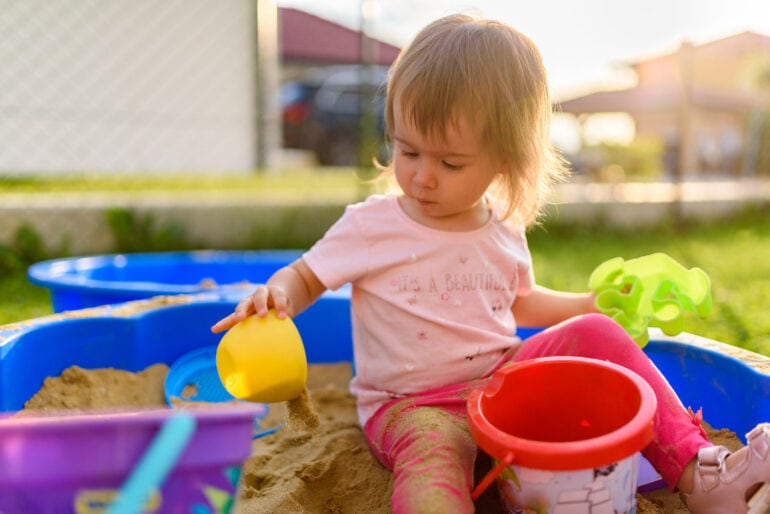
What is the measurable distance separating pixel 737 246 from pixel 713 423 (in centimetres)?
250

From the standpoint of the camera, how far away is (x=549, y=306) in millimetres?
1348

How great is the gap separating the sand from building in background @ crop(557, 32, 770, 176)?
126 inches

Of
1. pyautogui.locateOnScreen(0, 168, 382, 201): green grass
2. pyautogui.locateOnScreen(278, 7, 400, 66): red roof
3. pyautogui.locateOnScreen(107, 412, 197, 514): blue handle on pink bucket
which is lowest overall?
pyautogui.locateOnScreen(0, 168, 382, 201): green grass

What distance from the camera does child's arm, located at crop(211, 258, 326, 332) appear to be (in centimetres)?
99

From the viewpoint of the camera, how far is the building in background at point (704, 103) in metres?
4.28

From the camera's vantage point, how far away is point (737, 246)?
3508 millimetres

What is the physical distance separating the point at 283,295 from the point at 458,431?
0.99ft

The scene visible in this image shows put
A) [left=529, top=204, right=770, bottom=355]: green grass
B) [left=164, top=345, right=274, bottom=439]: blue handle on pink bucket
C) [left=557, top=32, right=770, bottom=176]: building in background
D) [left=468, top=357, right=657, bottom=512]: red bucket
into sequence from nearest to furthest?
[left=468, top=357, right=657, bottom=512]: red bucket, [left=164, top=345, right=274, bottom=439]: blue handle on pink bucket, [left=529, top=204, right=770, bottom=355]: green grass, [left=557, top=32, right=770, bottom=176]: building in background

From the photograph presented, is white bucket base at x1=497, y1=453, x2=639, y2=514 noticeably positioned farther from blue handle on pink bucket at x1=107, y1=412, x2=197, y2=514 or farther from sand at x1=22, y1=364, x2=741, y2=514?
blue handle on pink bucket at x1=107, y1=412, x2=197, y2=514

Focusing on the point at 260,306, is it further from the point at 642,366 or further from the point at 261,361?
the point at 642,366

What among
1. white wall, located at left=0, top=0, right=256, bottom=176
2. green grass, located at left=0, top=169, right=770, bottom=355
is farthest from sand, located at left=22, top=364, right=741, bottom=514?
white wall, located at left=0, top=0, right=256, bottom=176

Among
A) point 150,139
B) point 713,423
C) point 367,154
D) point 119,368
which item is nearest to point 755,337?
point 713,423

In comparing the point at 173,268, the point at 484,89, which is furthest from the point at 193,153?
the point at 484,89

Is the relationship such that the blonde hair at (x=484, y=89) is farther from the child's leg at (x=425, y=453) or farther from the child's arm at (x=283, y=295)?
the child's leg at (x=425, y=453)
